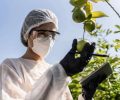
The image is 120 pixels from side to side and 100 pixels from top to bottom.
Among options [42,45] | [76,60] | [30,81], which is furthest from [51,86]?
[42,45]

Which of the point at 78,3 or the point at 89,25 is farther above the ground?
the point at 78,3

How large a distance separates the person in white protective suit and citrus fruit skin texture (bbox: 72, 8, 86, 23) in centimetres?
64

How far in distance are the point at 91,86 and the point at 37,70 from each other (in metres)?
0.95

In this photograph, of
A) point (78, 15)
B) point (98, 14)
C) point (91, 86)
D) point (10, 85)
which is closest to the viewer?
point (78, 15)

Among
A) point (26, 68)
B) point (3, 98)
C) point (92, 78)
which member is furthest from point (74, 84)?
point (92, 78)

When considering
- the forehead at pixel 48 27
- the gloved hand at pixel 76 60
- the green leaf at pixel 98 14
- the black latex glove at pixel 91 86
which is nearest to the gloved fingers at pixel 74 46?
the gloved hand at pixel 76 60

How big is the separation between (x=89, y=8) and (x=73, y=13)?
9 centimetres

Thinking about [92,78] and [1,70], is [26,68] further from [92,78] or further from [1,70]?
[92,78]

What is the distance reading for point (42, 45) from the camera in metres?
3.86

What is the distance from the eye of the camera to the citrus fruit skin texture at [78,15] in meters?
2.09

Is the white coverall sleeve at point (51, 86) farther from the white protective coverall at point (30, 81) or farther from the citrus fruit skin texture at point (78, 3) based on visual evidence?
the citrus fruit skin texture at point (78, 3)

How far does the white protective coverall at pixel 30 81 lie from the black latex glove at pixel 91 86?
0.16 meters

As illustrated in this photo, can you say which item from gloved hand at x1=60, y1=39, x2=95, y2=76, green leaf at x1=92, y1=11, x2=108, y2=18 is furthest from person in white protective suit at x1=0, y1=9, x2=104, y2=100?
green leaf at x1=92, y1=11, x2=108, y2=18

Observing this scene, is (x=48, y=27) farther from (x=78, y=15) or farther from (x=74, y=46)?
(x=78, y=15)
